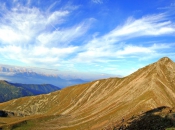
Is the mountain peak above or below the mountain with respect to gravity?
above

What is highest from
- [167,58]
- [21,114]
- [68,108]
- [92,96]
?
[167,58]

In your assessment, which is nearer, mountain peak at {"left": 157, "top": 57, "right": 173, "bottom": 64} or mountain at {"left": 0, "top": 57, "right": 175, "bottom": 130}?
mountain at {"left": 0, "top": 57, "right": 175, "bottom": 130}

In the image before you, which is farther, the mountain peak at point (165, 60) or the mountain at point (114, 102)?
the mountain peak at point (165, 60)

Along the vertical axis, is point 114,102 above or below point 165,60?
below

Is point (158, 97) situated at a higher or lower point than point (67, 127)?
higher

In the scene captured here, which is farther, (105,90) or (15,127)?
(105,90)

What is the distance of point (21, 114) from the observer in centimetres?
19488

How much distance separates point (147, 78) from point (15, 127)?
281 ft

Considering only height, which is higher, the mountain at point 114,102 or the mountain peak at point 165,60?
the mountain peak at point 165,60

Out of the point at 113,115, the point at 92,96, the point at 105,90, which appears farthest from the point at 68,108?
the point at 113,115

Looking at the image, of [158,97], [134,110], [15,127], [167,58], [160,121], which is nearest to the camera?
[160,121]

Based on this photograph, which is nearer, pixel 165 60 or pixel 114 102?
pixel 114 102

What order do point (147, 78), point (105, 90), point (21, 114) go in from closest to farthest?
1. point (147, 78)
2. point (105, 90)
3. point (21, 114)

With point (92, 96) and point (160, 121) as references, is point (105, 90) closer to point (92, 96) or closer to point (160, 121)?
point (92, 96)
